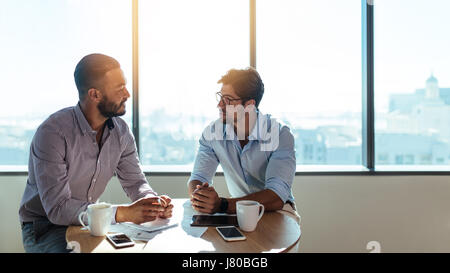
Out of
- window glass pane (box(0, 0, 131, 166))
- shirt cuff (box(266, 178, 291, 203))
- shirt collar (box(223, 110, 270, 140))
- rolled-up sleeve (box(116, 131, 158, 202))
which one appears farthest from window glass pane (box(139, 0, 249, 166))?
shirt cuff (box(266, 178, 291, 203))

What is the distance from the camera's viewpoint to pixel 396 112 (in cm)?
292

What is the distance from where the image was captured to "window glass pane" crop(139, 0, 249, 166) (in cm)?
290

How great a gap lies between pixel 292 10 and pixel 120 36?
4.64 feet

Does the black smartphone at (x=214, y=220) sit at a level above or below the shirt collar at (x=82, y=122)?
below

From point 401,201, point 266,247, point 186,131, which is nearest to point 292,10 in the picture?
point 186,131

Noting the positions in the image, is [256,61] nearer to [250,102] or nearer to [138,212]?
[250,102]

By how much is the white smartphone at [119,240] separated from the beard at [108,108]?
0.74 meters

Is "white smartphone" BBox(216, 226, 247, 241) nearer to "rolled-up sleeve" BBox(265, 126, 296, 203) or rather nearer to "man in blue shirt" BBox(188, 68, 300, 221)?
"rolled-up sleeve" BBox(265, 126, 296, 203)

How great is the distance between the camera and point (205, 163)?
6.59ft

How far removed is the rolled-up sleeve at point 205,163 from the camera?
77.8 inches

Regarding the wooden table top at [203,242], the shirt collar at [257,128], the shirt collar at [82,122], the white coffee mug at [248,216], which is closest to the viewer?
the wooden table top at [203,242]

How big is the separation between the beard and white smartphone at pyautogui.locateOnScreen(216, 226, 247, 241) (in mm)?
853

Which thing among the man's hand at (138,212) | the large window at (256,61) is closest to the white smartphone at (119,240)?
the man's hand at (138,212)

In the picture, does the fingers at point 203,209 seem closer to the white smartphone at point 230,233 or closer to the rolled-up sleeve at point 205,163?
the white smartphone at point 230,233
